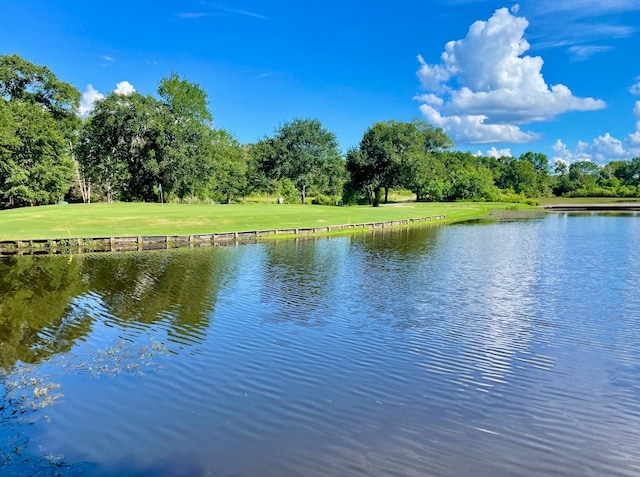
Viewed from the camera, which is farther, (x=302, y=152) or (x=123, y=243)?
(x=302, y=152)

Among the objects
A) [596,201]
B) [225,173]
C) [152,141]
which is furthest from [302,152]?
[596,201]

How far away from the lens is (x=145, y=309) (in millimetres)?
17141

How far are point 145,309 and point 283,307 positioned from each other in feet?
16.4

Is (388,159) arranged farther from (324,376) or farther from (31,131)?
(324,376)

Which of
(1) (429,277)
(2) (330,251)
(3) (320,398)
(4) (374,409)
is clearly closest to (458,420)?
(4) (374,409)

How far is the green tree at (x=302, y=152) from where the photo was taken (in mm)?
79750

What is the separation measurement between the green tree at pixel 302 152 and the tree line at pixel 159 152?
17 cm

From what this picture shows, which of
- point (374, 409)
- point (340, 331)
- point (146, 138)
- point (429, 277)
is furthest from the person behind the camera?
point (146, 138)

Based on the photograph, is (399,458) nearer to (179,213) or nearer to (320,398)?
(320,398)

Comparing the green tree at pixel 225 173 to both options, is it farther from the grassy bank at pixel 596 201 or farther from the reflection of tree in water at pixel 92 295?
the grassy bank at pixel 596 201

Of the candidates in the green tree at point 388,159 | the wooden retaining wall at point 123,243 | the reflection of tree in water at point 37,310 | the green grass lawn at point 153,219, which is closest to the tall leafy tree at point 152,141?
the green grass lawn at point 153,219

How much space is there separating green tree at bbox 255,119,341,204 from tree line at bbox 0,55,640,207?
0.17 meters

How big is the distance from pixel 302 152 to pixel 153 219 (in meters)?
37.6

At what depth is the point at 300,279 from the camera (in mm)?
23016
